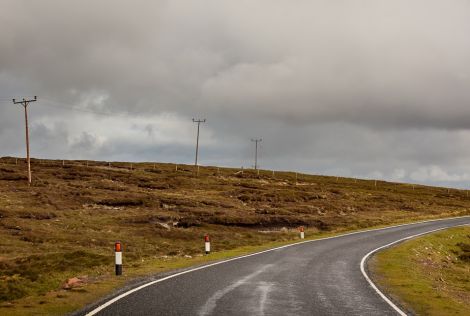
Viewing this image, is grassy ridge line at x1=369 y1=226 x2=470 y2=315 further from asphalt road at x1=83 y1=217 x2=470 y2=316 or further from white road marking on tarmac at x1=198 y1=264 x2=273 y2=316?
white road marking on tarmac at x1=198 y1=264 x2=273 y2=316

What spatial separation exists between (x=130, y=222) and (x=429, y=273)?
31.5 metres

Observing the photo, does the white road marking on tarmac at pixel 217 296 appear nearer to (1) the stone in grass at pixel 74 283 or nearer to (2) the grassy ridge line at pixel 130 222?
(2) the grassy ridge line at pixel 130 222

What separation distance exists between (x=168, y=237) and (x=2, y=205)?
65.1 ft

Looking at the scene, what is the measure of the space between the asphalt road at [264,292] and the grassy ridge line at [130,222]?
87.0 inches

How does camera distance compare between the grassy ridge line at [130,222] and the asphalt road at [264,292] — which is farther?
the grassy ridge line at [130,222]

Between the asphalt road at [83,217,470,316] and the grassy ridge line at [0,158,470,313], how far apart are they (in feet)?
7.25

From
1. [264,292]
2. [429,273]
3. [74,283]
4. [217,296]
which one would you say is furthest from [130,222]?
[217,296]

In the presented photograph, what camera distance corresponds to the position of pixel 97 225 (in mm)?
47688

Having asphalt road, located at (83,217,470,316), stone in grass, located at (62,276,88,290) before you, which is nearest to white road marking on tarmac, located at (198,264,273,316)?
asphalt road, located at (83,217,470,316)

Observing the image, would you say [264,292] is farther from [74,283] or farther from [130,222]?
[130,222]

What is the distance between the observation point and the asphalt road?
13.1m

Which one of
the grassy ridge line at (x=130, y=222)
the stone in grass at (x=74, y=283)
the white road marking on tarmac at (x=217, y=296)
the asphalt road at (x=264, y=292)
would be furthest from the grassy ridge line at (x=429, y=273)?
the stone in grass at (x=74, y=283)

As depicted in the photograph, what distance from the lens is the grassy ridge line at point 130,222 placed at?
2420 cm

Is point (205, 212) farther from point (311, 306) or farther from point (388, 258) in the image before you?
point (311, 306)
